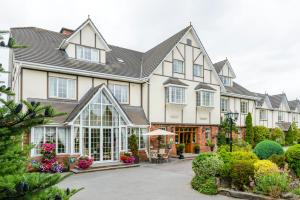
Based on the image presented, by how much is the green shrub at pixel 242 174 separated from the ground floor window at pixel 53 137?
11297 mm

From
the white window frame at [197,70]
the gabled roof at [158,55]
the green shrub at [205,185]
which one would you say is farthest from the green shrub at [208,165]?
the white window frame at [197,70]

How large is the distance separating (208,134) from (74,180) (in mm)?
15959

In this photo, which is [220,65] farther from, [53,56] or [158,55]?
[53,56]

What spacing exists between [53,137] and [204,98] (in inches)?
565

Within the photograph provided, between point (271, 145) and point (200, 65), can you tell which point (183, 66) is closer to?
point (200, 65)

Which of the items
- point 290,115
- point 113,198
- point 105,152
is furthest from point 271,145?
point 290,115

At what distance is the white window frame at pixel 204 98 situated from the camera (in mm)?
24844

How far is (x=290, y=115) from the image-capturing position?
42.8 m

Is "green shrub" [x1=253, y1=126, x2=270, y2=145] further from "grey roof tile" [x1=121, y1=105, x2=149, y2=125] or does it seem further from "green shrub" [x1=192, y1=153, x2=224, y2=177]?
"green shrub" [x1=192, y1=153, x2=224, y2=177]

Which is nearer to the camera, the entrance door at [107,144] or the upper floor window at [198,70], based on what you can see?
the entrance door at [107,144]

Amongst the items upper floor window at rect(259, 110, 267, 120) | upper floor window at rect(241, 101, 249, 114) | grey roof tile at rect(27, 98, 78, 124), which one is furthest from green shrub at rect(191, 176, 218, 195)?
upper floor window at rect(259, 110, 267, 120)

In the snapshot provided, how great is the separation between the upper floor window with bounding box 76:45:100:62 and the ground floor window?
6.11 metres

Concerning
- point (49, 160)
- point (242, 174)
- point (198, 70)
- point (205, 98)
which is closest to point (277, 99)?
point (205, 98)

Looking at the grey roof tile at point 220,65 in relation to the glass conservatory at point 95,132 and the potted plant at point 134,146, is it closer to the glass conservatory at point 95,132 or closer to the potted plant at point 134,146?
the glass conservatory at point 95,132
